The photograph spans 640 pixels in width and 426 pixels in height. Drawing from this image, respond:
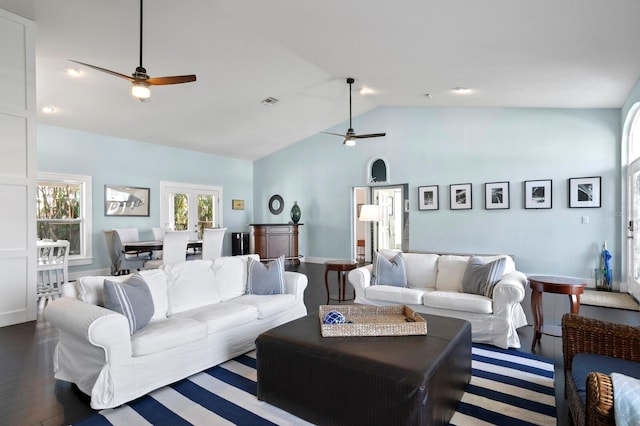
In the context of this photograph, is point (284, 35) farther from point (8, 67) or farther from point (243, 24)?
point (8, 67)

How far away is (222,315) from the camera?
2.89 meters

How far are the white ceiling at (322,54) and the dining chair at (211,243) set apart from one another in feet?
7.87

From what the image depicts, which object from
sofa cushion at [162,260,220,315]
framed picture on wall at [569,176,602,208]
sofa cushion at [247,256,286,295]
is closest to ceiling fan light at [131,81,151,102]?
sofa cushion at [162,260,220,315]

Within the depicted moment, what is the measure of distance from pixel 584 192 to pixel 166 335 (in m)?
6.55

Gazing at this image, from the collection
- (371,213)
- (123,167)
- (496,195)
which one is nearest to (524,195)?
(496,195)

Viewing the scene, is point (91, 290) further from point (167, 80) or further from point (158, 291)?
point (167, 80)

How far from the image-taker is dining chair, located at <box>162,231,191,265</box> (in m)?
5.16

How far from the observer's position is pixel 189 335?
258cm

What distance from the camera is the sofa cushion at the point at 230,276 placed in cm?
354

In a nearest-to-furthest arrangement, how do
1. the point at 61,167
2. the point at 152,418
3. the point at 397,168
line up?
the point at 152,418
the point at 61,167
the point at 397,168

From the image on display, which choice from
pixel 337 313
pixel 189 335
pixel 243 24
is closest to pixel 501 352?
pixel 337 313

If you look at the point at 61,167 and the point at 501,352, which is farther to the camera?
the point at 61,167

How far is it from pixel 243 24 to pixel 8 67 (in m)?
2.69

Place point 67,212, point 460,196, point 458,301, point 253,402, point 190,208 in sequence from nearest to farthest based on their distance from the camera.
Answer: point 253,402 → point 458,301 → point 67,212 → point 460,196 → point 190,208
